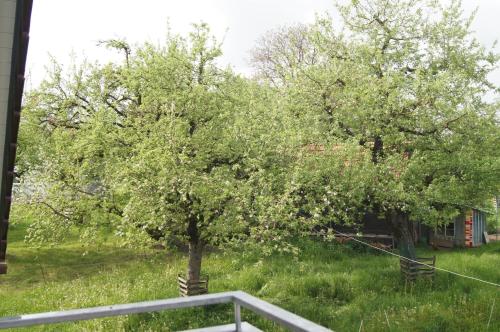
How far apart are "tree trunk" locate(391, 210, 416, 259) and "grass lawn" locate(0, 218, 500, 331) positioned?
1115 millimetres

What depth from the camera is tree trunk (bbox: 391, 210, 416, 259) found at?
18447mm

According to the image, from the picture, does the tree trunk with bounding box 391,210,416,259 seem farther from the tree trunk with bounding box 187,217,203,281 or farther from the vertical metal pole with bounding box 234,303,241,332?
the vertical metal pole with bounding box 234,303,241,332

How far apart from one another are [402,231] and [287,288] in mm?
5667

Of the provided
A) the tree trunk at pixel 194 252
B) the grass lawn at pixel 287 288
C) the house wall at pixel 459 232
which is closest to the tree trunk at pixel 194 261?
the tree trunk at pixel 194 252

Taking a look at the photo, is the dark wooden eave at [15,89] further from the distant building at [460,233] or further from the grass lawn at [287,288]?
the distant building at [460,233]

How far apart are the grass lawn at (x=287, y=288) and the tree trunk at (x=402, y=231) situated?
1.11 m

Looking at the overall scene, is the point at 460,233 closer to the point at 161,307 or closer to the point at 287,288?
the point at 287,288

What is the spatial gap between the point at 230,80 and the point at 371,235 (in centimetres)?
1604

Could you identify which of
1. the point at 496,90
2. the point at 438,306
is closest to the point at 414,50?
the point at 496,90

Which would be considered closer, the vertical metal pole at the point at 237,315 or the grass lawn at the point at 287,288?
the vertical metal pole at the point at 237,315

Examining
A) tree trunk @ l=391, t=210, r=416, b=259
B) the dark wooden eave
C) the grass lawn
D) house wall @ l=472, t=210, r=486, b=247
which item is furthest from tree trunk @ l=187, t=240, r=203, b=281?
house wall @ l=472, t=210, r=486, b=247

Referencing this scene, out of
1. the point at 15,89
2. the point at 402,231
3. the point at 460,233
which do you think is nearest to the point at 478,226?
the point at 460,233

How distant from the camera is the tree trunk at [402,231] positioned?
18.4 metres

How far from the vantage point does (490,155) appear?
1730cm
